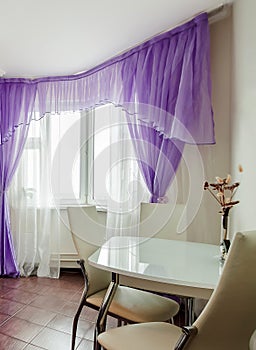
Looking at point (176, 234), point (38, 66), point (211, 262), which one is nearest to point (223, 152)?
point (176, 234)

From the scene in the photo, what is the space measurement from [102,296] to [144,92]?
178cm

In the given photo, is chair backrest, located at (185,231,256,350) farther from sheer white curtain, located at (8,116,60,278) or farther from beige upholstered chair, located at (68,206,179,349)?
sheer white curtain, located at (8,116,60,278)

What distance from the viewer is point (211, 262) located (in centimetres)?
177

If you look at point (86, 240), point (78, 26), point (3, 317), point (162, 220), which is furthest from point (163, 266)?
point (78, 26)

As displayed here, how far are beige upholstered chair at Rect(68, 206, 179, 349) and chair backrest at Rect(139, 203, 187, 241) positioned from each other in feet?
1.39

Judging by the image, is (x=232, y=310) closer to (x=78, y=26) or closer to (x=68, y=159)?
(x=78, y=26)

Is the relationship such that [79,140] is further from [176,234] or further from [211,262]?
[211,262]

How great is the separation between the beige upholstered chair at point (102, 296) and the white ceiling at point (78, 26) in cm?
143

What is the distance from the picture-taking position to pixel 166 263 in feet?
5.67

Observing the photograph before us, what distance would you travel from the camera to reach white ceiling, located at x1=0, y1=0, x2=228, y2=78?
2.36 meters

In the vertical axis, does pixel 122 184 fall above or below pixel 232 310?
above

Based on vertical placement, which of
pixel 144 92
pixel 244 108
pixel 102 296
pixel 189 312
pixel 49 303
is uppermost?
pixel 144 92

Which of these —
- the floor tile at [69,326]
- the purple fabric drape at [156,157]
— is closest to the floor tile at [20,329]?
the floor tile at [69,326]

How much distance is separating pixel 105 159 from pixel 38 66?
1.21 metres
